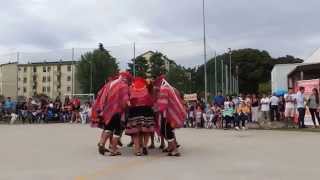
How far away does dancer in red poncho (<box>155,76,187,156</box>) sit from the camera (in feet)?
45.4

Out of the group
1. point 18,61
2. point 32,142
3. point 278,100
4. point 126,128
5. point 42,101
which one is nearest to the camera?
point 126,128

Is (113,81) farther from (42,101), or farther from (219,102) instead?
(42,101)

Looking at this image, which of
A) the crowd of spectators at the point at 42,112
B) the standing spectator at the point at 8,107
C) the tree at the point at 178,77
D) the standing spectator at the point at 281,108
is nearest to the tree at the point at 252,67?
the tree at the point at 178,77

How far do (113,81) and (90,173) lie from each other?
A: 13.0 ft

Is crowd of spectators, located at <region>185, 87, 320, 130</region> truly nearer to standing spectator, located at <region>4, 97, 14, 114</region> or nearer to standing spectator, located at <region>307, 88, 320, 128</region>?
standing spectator, located at <region>307, 88, 320, 128</region>

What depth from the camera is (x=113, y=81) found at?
1420 centimetres

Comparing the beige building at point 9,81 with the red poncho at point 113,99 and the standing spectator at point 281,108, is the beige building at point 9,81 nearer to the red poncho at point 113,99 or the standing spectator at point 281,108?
the standing spectator at point 281,108

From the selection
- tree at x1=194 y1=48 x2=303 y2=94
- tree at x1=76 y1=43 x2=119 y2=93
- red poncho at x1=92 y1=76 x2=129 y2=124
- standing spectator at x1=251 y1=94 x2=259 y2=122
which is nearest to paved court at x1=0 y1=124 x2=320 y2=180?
red poncho at x1=92 y1=76 x2=129 y2=124

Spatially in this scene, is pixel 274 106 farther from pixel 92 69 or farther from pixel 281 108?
pixel 92 69

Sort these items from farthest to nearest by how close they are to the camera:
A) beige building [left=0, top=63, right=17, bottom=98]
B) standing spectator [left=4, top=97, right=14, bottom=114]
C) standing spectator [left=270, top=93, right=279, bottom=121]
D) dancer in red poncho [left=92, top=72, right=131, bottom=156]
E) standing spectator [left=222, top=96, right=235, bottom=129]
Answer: beige building [left=0, top=63, right=17, bottom=98], standing spectator [left=4, top=97, right=14, bottom=114], standing spectator [left=270, top=93, right=279, bottom=121], standing spectator [left=222, top=96, right=235, bottom=129], dancer in red poncho [left=92, top=72, right=131, bottom=156]

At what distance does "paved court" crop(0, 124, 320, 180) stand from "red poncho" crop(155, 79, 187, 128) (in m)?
0.81

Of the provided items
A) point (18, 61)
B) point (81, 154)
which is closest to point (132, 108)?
point (81, 154)

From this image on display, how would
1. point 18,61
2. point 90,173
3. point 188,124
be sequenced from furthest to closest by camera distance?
point 18,61 → point 188,124 → point 90,173

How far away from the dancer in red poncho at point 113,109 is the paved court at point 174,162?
0.43 m
